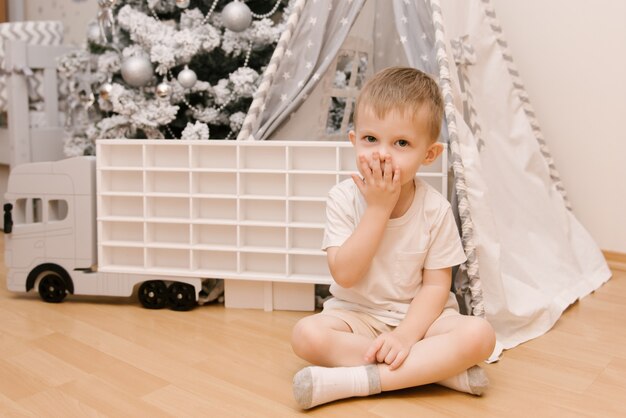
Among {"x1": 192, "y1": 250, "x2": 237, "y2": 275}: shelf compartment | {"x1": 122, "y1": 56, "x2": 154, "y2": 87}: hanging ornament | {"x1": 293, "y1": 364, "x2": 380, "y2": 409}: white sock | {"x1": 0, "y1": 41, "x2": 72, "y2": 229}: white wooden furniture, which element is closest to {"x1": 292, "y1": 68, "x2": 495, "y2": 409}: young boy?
{"x1": 293, "y1": 364, "x2": 380, "y2": 409}: white sock

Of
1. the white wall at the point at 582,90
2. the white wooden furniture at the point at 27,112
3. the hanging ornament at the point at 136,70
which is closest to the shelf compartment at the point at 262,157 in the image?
the hanging ornament at the point at 136,70

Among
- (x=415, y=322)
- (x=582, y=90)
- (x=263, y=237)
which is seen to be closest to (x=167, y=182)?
(x=263, y=237)

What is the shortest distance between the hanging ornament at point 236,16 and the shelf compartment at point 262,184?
1.32 feet

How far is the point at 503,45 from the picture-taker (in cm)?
171

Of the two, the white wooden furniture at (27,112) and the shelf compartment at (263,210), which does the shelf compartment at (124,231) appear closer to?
the shelf compartment at (263,210)

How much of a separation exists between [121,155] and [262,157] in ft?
1.15

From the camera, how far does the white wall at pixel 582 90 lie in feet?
5.72

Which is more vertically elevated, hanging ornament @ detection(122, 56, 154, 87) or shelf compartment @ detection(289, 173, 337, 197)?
hanging ornament @ detection(122, 56, 154, 87)

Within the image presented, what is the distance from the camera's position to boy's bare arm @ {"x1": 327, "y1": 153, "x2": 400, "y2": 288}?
100cm

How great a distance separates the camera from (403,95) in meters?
1.01

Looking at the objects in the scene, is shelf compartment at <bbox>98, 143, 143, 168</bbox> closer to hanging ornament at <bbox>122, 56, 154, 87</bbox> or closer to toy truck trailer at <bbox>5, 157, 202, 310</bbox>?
toy truck trailer at <bbox>5, 157, 202, 310</bbox>

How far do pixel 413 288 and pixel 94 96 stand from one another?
1.14m

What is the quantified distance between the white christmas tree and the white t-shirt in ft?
1.90

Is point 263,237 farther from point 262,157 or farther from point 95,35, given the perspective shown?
point 95,35
